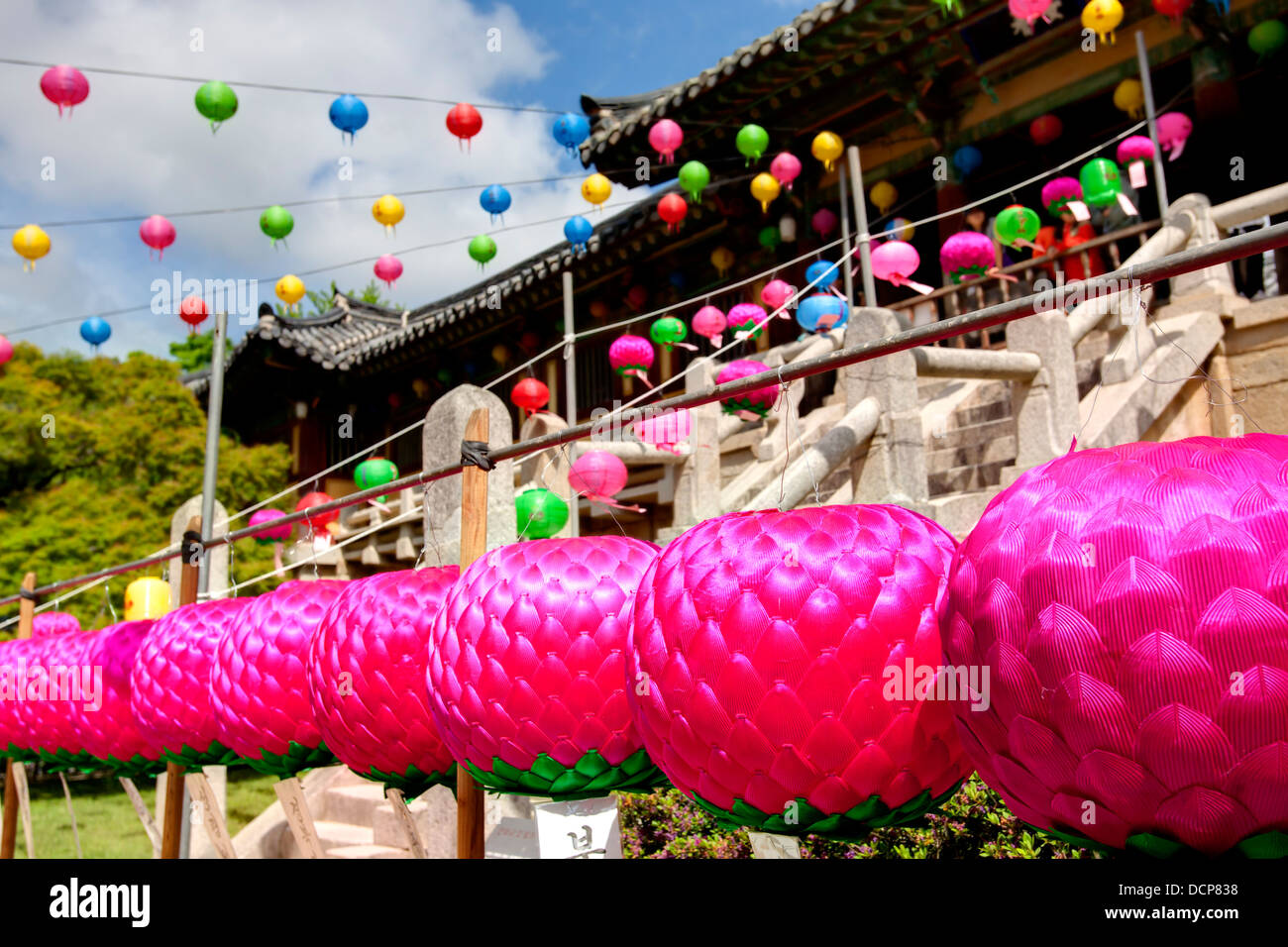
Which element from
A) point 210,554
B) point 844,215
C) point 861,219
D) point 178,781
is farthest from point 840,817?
point 844,215

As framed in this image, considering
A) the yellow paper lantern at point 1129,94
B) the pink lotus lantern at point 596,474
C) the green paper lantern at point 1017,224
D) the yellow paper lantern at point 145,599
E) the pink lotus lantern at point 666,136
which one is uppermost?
the pink lotus lantern at point 666,136

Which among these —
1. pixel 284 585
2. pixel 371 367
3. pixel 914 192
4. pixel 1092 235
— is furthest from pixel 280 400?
pixel 284 585

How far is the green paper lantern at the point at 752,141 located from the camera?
9.73 meters

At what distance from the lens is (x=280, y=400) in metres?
18.2

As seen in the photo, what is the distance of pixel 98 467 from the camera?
43.1 feet

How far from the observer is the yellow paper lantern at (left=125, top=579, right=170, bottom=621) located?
21.2 ft

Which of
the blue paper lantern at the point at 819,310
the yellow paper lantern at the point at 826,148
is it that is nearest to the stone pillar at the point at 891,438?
the blue paper lantern at the point at 819,310

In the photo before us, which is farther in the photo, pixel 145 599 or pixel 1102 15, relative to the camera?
pixel 1102 15

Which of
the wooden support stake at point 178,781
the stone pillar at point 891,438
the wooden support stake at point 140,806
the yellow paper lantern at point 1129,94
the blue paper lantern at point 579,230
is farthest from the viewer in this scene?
the blue paper lantern at point 579,230

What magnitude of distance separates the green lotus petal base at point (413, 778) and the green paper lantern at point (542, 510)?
303 centimetres

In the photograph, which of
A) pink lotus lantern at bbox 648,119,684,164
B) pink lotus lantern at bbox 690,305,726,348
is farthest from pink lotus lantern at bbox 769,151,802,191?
pink lotus lantern at bbox 690,305,726,348

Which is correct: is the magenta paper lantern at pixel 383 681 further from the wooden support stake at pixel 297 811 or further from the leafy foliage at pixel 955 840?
the leafy foliage at pixel 955 840

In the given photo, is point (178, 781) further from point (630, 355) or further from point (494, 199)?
point (494, 199)

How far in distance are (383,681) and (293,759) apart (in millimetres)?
759
